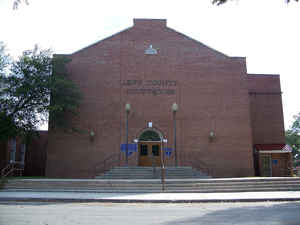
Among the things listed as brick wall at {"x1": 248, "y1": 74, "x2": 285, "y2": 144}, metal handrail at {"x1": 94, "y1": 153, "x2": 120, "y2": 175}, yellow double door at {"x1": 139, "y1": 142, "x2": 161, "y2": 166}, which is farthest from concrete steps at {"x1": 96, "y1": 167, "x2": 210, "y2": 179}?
brick wall at {"x1": 248, "y1": 74, "x2": 285, "y2": 144}

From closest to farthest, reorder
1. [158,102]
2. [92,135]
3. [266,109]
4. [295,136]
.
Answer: [92,135]
[158,102]
[266,109]
[295,136]

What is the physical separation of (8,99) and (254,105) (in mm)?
18729

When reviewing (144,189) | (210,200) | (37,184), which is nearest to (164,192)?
(144,189)

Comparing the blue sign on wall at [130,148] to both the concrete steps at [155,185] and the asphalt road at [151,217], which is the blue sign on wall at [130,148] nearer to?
the concrete steps at [155,185]

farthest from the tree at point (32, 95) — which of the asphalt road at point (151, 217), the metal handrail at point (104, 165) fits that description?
the asphalt road at point (151, 217)

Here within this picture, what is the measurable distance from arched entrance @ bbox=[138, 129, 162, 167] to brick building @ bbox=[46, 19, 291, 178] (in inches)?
2.7

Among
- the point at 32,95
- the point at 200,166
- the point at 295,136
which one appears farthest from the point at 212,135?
the point at 295,136

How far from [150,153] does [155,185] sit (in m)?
6.44

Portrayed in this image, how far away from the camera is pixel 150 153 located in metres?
21.9

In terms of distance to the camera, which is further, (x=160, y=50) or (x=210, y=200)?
(x=160, y=50)

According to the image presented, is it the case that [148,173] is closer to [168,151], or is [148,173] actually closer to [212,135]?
[168,151]

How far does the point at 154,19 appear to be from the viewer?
23484 millimetres

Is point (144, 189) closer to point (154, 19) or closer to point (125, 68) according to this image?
point (125, 68)

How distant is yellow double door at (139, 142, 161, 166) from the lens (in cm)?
2183
